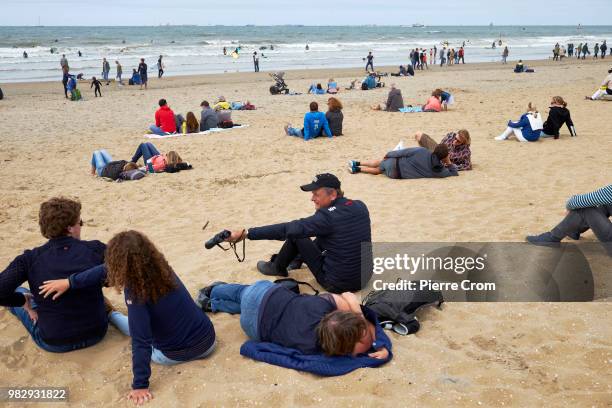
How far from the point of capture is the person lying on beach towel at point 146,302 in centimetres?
336

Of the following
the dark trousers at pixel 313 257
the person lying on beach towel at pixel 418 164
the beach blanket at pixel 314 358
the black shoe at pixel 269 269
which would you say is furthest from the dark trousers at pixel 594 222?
the person lying on beach towel at pixel 418 164

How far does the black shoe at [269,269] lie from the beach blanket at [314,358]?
149 cm

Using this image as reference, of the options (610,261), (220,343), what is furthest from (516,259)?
(220,343)

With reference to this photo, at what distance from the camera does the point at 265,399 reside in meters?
3.40

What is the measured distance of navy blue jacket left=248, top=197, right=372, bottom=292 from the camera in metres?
4.51

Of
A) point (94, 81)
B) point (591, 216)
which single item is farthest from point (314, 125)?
point (94, 81)

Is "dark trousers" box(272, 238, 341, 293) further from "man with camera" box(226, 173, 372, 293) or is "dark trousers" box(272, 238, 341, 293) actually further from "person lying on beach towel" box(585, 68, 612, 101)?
"person lying on beach towel" box(585, 68, 612, 101)

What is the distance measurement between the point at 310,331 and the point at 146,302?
1.13 metres

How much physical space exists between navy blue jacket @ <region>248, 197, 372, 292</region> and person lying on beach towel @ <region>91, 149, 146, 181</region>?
5.64 m

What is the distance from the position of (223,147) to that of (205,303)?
25.3 ft

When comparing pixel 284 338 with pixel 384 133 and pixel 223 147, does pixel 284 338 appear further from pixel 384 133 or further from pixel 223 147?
pixel 384 133

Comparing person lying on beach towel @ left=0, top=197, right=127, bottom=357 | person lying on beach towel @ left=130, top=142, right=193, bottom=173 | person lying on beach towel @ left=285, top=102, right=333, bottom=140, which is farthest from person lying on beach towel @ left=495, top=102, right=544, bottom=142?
person lying on beach towel @ left=0, top=197, right=127, bottom=357

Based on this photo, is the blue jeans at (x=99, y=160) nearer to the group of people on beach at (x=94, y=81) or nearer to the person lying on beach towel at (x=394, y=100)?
the person lying on beach towel at (x=394, y=100)

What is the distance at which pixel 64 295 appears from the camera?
3877mm
